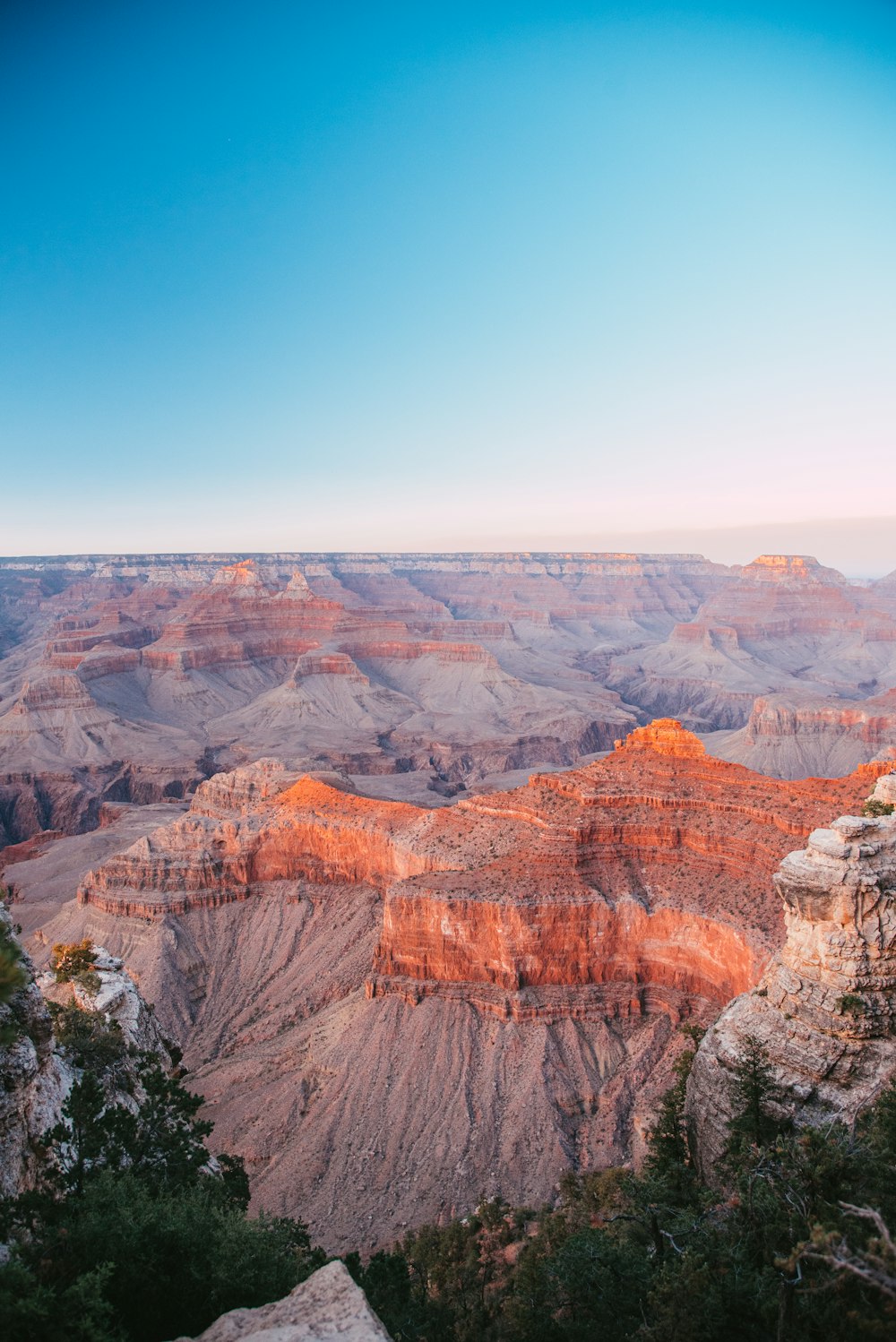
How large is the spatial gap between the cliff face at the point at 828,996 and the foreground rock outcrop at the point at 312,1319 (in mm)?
12062

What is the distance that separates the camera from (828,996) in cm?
1962

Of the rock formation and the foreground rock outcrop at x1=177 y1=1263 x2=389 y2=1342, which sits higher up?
the foreground rock outcrop at x1=177 y1=1263 x2=389 y2=1342

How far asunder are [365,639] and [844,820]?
544ft

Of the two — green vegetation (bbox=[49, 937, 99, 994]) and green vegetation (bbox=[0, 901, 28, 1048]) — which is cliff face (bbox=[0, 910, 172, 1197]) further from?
green vegetation (bbox=[49, 937, 99, 994])

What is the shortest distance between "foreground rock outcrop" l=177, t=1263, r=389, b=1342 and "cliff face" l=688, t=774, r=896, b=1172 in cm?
1206

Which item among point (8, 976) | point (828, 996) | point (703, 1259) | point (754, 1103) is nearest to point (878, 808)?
point (828, 996)

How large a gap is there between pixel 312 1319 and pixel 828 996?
1468cm

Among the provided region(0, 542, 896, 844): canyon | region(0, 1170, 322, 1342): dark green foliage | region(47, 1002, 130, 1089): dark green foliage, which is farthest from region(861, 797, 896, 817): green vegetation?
region(0, 542, 896, 844): canyon

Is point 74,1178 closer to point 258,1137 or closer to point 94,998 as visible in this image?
point 94,998

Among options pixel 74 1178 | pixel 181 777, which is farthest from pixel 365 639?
pixel 74 1178

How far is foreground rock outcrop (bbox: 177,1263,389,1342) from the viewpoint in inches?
447

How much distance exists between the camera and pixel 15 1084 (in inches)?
595

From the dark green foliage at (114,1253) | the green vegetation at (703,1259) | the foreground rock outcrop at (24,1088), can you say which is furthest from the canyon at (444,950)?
the foreground rock outcrop at (24,1088)

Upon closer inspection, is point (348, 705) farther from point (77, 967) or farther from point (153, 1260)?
point (153, 1260)
